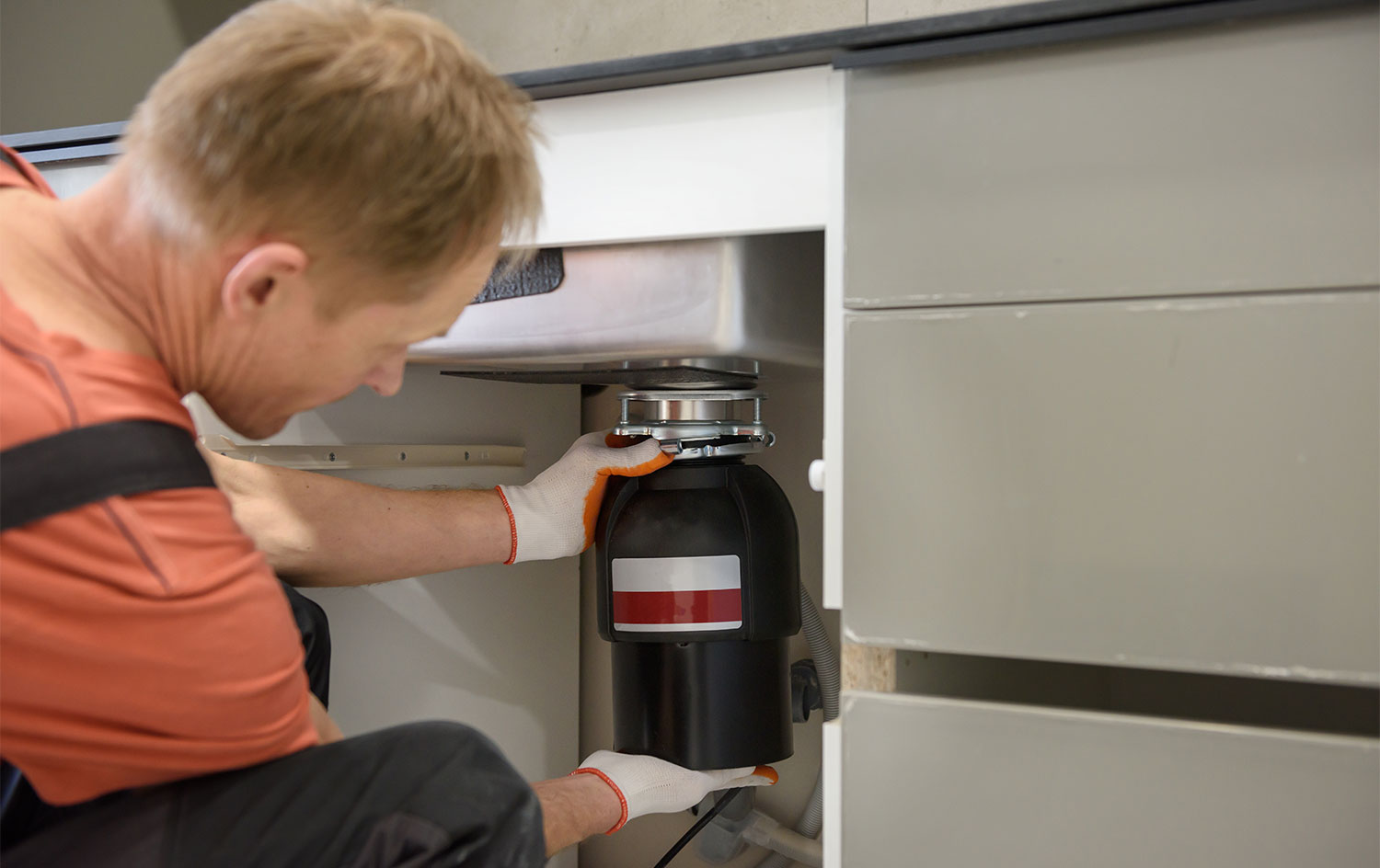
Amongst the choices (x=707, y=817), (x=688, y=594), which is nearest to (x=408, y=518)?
(x=688, y=594)

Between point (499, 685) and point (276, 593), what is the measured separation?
73 cm

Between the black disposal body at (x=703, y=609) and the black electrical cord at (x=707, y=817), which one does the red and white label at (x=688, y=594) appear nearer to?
the black disposal body at (x=703, y=609)

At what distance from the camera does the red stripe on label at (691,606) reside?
96 centimetres

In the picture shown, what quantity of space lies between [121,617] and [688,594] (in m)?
0.57

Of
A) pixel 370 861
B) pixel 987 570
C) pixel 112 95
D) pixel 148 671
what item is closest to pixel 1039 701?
pixel 987 570

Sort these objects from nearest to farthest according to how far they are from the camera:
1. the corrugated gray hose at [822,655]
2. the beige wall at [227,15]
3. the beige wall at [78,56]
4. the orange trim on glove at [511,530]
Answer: the orange trim on glove at [511,530] < the corrugated gray hose at [822,655] < the beige wall at [227,15] < the beige wall at [78,56]

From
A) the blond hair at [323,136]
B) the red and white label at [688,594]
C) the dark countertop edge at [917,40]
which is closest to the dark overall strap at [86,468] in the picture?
the blond hair at [323,136]

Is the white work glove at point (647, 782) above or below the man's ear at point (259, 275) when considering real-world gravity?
below

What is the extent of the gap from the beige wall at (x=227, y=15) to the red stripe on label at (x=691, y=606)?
748 mm

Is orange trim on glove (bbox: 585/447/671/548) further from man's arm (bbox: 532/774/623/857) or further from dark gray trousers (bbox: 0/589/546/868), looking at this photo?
dark gray trousers (bbox: 0/589/546/868)

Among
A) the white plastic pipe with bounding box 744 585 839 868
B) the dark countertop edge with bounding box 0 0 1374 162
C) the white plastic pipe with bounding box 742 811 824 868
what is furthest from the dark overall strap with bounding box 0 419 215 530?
the white plastic pipe with bounding box 742 811 824 868

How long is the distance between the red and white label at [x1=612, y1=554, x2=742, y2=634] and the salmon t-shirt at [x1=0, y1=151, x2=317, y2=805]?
1.52 ft

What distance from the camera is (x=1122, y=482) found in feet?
2.07

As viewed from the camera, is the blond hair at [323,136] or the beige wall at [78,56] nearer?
the blond hair at [323,136]
